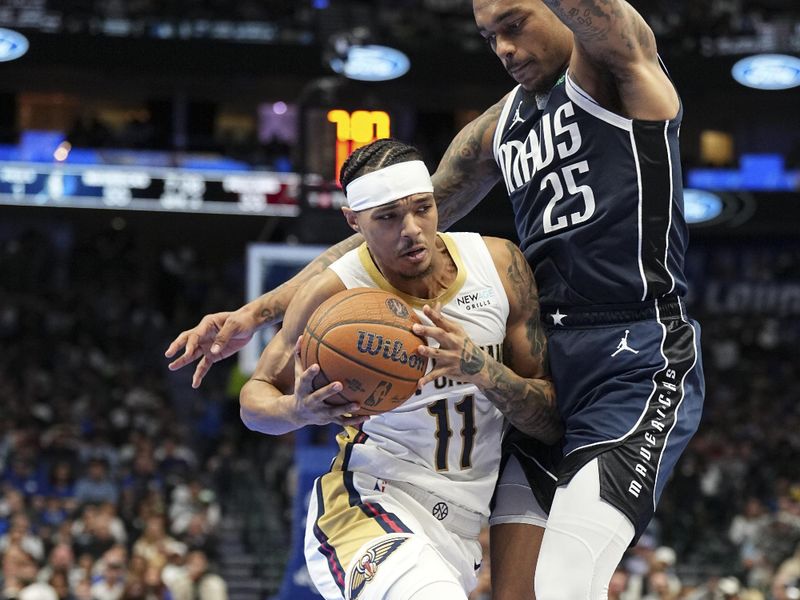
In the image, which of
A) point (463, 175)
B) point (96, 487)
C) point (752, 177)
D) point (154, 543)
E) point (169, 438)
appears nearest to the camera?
point (463, 175)

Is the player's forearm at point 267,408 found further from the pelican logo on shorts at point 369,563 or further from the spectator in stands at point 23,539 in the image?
the spectator in stands at point 23,539

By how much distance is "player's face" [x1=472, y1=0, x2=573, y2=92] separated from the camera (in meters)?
3.81

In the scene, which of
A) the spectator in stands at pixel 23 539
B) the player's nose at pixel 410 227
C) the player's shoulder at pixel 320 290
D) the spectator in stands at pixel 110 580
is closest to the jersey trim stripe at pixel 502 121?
the player's nose at pixel 410 227

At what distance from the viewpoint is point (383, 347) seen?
11.5ft

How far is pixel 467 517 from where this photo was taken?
4090mm

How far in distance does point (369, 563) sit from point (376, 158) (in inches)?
52.6

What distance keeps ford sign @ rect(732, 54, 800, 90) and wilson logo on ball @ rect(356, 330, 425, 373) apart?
1889cm

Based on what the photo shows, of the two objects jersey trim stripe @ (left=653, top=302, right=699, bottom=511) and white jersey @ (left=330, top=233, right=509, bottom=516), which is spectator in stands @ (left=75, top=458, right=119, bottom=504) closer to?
white jersey @ (left=330, top=233, right=509, bottom=516)

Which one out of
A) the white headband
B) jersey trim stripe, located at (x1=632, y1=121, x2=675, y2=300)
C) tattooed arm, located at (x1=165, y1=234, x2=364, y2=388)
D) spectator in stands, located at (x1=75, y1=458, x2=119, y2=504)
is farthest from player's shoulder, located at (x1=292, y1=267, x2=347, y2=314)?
spectator in stands, located at (x1=75, y1=458, x2=119, y2=504)

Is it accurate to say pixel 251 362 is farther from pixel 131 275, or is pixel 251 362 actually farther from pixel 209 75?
pixel 131 275

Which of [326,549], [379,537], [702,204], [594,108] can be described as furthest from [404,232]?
[702,204]

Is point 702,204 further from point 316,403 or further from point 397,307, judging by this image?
point 316,403

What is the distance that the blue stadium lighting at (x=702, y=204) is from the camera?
69.8 feet

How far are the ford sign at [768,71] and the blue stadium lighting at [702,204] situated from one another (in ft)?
7.32
